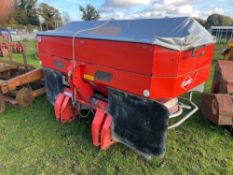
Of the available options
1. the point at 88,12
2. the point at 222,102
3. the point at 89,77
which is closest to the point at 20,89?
the point at 89,77

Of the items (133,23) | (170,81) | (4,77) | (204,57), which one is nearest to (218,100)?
(204,57)

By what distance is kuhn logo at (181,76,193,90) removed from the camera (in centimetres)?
186

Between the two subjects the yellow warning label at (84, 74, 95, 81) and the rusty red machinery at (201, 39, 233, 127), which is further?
the rusty red machinery at (201, 39, 233, 127)

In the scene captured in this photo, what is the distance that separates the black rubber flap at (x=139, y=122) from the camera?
1753mm

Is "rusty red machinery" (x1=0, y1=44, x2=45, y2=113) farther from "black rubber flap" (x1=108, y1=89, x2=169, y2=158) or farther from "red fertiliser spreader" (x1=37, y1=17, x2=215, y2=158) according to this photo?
"black rubber flap" (x1=108, y1=89, x2=169, y2=158)

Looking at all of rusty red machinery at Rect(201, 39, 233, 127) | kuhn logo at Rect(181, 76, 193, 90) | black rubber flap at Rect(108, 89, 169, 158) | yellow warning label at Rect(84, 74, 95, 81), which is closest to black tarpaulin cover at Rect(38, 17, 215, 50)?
kuhn logo at Rect(181, 76, 193, 90)

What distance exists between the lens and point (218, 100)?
2488mm

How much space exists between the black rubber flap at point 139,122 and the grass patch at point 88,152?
1.03 feet

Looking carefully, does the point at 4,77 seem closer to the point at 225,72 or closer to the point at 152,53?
the point at 152,53

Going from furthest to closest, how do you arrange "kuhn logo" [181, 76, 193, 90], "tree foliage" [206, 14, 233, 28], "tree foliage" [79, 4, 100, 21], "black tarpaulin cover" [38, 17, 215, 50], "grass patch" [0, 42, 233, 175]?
"tree foliage" [79, 4, 100, 21] < "tree foliage" [206, 14, 233, 28] < "grass patch" [0, 42, 233, 175] < "kuhn logo" [181, 76, 193, 90] < "black tarpaulin cover" [38, 17, 215, 50]

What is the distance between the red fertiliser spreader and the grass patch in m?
0.26

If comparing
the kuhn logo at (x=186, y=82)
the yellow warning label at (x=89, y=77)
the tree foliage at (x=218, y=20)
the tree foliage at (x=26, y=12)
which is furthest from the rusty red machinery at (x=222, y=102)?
the tree foliage at (x=26, y=12)

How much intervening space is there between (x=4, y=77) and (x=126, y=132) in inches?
130

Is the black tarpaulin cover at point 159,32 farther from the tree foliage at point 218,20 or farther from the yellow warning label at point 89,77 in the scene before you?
the tree foliage at point 218,20
